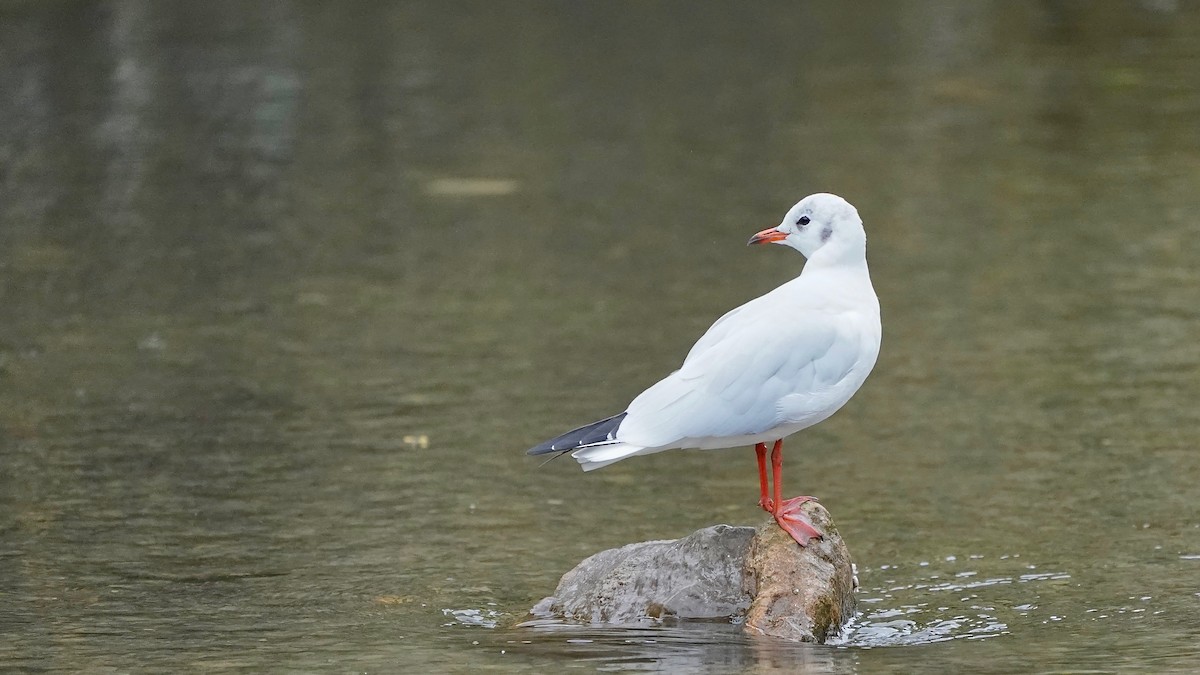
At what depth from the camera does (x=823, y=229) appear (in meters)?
6.53

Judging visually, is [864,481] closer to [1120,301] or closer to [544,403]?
[544,403]

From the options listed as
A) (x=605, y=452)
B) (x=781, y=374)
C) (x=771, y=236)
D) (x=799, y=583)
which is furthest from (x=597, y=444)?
(x=771, y=236)

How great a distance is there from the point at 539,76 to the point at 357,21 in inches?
178

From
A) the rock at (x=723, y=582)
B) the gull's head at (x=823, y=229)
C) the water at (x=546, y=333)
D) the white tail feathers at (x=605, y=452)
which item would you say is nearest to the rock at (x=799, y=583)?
the rock at (x=723, y=582)

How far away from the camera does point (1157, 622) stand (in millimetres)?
6441

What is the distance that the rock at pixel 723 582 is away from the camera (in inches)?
250

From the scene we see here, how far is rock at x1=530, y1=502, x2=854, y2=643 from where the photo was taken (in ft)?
20.9

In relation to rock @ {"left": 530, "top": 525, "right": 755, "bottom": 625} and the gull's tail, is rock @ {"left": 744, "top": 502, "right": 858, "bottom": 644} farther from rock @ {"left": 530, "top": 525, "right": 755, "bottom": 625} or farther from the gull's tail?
the gull's tail

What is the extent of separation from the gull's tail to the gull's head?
841mm

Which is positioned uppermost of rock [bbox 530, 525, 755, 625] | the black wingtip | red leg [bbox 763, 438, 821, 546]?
the black wingtip

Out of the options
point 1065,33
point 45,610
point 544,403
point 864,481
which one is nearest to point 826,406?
point 864,481

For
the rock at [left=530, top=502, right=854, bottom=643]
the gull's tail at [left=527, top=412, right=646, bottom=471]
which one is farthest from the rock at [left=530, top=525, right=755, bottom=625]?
the gull's tail at [left=527, top=412, right=646, bottom=471]

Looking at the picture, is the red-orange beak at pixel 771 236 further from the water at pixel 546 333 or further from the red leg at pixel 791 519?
the water at pixel 546 333

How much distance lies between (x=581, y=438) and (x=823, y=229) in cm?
109
